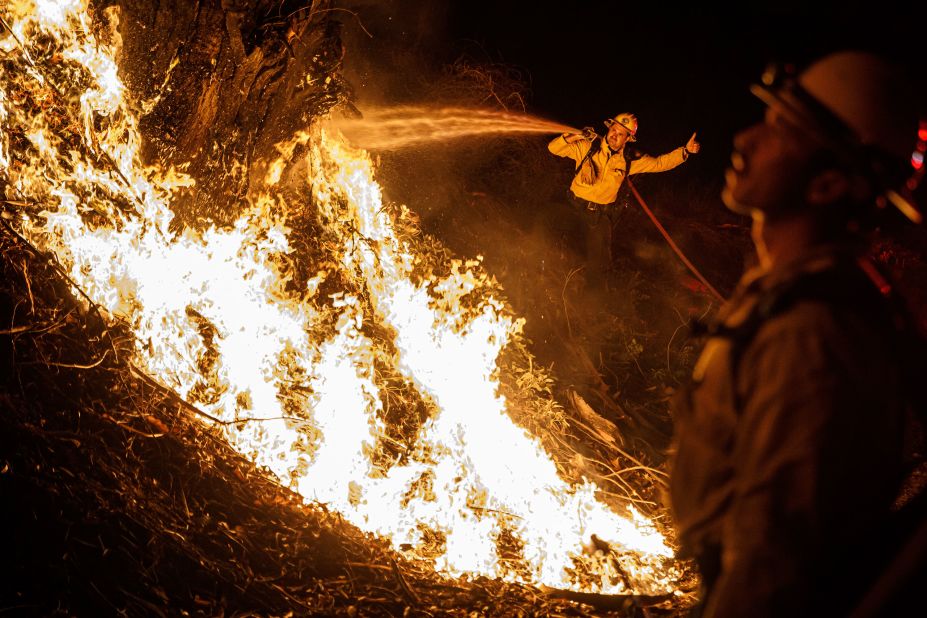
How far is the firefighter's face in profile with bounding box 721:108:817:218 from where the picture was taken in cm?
186

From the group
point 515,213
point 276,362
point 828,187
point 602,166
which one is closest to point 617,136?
point 602,166

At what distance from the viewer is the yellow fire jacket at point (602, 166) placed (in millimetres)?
9836

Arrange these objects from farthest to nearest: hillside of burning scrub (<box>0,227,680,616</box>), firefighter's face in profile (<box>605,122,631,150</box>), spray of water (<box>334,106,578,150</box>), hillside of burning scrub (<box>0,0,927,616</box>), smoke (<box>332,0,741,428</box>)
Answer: firefighter's face in profile (<box>605,122,631,150</box>)
spray of water (<box>334,106,578,150</box>)
smoke (<box>332,0,741,428</box>)
hillside of burning scrub (<box>0,0,927,616</box>)
hillside of burning scrub (<box>0,227,680,616</box>)

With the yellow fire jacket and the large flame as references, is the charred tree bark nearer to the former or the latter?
the large flame

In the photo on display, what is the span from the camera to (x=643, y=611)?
394cm

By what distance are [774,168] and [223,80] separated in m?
5.49

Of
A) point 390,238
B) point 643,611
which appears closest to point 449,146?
point 390,238

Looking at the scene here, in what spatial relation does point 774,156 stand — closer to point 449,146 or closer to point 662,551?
point 662,551

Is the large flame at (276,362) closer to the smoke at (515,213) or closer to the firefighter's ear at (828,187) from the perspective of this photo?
the smoke at (515,213)

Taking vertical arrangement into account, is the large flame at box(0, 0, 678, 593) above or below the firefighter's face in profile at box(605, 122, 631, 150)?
below

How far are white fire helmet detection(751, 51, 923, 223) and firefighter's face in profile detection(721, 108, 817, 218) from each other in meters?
0.05

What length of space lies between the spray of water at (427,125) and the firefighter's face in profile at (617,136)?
0.57m

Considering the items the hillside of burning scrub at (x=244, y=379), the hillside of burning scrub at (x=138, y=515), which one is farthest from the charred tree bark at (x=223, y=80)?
the hillside of burning scrub at (x=138, y=515)

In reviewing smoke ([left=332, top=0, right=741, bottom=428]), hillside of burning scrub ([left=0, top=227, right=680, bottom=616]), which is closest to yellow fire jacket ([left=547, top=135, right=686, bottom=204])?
smoke ([left=332, top=0, right=741, bottom=428])
